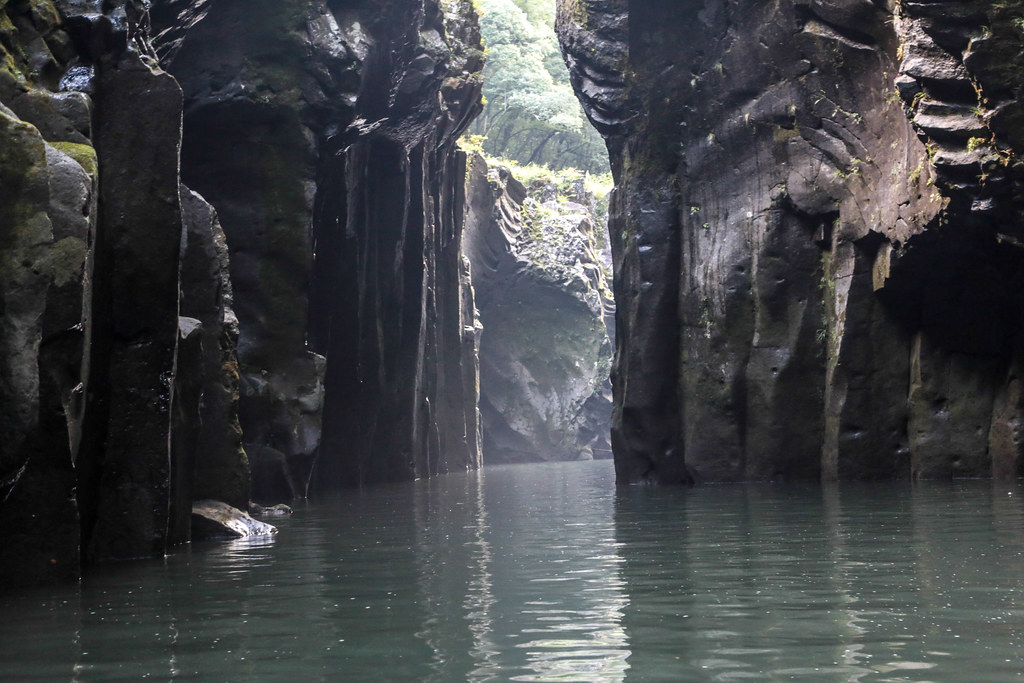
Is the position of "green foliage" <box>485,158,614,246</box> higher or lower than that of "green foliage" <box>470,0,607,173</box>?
lower

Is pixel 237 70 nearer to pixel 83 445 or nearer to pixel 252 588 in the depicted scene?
pixel 83 445

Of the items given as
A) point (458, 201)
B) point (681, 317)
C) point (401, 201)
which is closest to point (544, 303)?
point (458, 201)

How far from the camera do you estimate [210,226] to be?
13.3 metres

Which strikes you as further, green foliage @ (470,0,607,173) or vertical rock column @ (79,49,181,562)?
green foliage @ (470,0,607,173)

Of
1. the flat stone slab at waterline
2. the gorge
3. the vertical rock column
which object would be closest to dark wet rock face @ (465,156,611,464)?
the gorge

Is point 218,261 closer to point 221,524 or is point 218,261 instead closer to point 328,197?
point 221,524

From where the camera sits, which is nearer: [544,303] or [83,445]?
[83,445]

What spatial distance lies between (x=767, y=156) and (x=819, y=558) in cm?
1374

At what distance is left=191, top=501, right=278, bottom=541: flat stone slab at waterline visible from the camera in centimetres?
1178

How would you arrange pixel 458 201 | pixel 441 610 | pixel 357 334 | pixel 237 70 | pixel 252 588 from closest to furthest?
pixel 441 610
pixel 252 588
pixel 237 70
pixel 357 334
pixel 458 201

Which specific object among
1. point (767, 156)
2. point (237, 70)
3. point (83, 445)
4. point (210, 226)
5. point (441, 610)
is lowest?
point (441, 610)

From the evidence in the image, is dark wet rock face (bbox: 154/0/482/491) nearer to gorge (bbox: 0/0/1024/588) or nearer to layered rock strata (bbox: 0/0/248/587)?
gorge (bbox: 0/0/1024/588)

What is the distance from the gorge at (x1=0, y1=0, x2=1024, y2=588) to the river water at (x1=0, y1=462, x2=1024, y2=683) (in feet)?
4.84

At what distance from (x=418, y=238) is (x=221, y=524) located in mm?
16428
